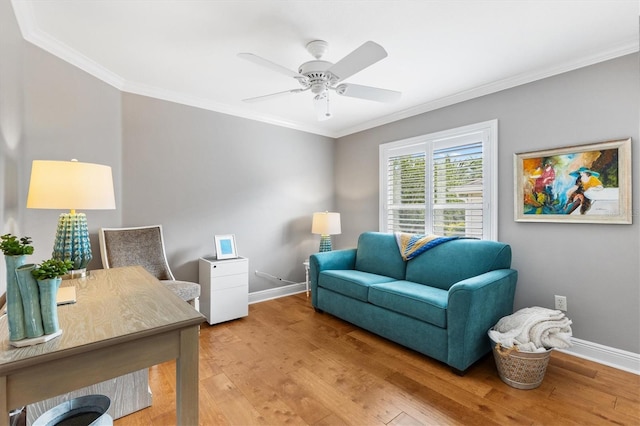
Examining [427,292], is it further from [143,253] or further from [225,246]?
[143,253]

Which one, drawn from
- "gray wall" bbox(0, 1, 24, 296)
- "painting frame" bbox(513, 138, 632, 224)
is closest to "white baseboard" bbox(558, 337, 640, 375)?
"painting frame" bbox(513, 138, 632, 224)

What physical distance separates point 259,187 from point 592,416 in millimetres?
3472

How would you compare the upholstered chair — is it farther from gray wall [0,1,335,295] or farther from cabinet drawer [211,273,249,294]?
cabinet drawer [211,273,249,294]

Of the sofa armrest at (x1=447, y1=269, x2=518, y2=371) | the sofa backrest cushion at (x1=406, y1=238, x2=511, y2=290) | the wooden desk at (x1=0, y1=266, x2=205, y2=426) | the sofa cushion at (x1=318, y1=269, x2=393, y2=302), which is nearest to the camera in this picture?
the wooden desk at (x1=0, y1=266, x2=205, y2=426)

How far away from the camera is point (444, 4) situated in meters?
1.73

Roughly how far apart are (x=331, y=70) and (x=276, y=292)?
2855mm

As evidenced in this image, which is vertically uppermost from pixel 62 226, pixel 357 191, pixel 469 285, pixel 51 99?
pixel 51 99

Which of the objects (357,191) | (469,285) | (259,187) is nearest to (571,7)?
(469,285)

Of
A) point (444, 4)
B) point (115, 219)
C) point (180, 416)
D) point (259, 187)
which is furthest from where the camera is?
point (259, 187)

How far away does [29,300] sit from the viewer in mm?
771

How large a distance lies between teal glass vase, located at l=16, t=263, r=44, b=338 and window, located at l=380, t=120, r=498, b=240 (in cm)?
319

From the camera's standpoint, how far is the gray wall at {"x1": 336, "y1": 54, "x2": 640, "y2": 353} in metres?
2.12

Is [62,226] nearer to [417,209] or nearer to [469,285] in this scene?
[469,285]

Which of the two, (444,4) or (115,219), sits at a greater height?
(444,4)
